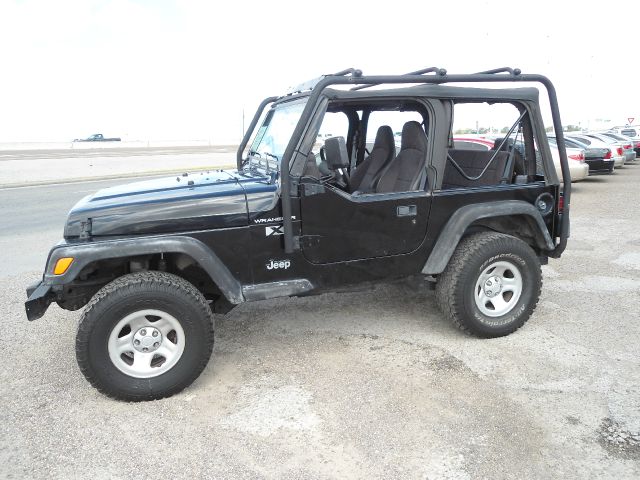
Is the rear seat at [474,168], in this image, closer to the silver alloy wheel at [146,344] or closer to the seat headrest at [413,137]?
the seat headrest at [413,137]

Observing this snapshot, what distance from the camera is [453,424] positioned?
308cm

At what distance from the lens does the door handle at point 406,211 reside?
154 inches

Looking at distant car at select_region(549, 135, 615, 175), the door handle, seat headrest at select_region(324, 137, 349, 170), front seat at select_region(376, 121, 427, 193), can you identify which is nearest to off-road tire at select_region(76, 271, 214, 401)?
seat headrest at select_region(324, 137, 349, 170)

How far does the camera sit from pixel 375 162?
480 centimetres

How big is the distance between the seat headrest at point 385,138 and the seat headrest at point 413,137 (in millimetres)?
278

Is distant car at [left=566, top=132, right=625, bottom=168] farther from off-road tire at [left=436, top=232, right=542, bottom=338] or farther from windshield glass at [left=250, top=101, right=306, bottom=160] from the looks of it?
windshield glass at [left=250, top=101, right=306, bottom=160]

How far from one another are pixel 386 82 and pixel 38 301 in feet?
9.00

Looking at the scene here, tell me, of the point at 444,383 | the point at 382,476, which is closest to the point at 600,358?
the point at 444,383

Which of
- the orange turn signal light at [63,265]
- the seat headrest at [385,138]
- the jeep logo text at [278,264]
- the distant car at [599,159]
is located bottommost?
the distant car at [599,159]

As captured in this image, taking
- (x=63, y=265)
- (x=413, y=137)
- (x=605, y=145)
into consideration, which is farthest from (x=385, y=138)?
(x=605, y=145)

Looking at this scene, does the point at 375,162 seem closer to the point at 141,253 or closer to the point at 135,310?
the point at 141,253

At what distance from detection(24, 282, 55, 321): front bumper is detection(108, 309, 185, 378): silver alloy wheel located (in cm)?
55

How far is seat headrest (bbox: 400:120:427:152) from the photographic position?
422cm

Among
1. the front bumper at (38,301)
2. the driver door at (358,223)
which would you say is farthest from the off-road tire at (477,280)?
the front bumper at (38,301)
